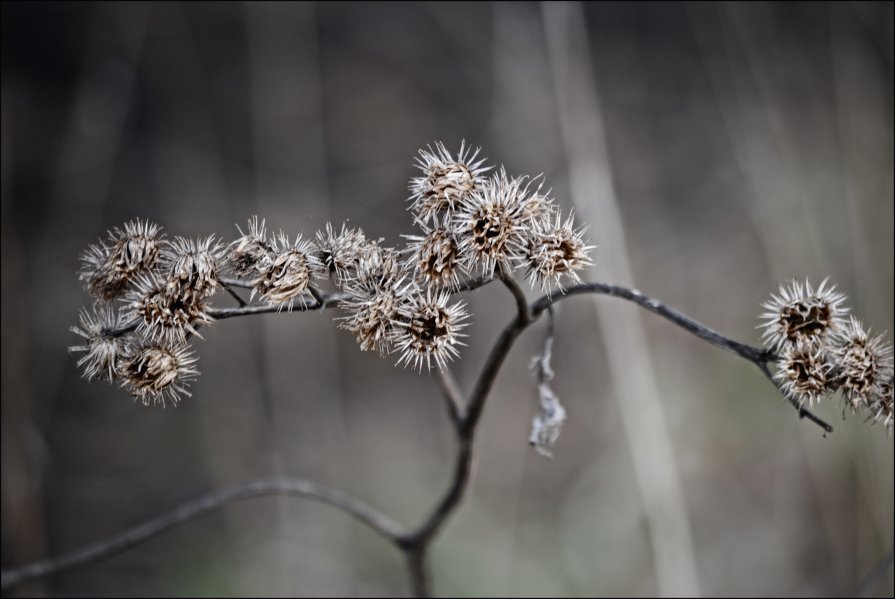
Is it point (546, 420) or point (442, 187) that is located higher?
point (442, 187)

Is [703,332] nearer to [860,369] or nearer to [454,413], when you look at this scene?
[860,369]

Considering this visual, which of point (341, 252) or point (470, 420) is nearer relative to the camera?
point (341, 252)

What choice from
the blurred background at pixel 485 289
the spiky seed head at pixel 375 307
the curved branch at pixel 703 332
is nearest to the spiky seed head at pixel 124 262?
the spiky seed head at pixel 375 307

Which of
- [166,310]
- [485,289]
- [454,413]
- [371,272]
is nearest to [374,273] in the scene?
[371,272]

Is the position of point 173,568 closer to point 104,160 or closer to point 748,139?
point 104,160

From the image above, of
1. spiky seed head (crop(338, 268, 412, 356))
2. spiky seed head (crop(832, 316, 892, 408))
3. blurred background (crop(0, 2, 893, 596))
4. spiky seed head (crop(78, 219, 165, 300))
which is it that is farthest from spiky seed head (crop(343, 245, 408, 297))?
blurred background (crop(0, 2, 893, 596))

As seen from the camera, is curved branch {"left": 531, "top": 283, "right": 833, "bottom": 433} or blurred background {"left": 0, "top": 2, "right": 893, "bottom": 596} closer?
curved branch {"left": 531, "top": 283, "right": 833, "bottom": 433}

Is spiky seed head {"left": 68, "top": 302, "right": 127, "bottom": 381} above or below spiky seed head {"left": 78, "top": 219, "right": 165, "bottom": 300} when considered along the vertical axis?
below

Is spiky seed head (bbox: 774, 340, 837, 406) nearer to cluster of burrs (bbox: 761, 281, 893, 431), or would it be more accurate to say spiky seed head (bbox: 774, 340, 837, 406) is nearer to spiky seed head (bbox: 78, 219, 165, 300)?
cluster of burrs (bbox: 761, 281, 893, 431)
